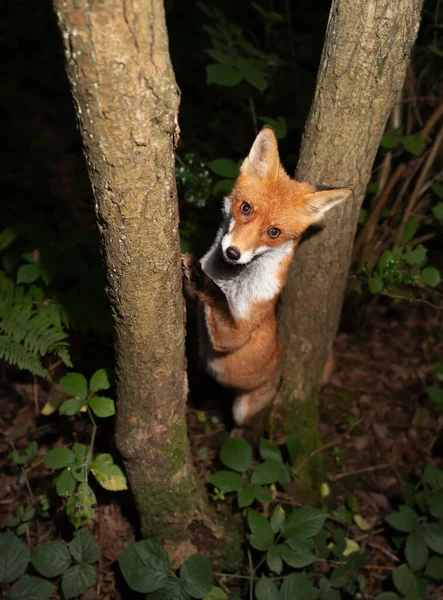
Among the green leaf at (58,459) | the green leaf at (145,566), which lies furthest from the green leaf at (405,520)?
the green leaf at (58,459)

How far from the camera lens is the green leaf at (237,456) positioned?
3.18m

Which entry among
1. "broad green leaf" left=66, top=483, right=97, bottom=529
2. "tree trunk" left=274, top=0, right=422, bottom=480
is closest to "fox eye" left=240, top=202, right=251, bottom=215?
"tree trunk" left=274, top=0, right=422, bottom=480

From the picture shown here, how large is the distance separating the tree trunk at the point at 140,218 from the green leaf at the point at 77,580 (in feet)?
1.51

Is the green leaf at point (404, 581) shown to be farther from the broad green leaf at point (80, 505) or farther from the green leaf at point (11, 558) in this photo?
the green leaf at point (11, 558)

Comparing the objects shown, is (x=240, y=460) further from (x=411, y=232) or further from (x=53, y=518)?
(x=411, y=232)

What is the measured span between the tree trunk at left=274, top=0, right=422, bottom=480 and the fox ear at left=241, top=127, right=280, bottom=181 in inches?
9.1

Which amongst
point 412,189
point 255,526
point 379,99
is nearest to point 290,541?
point 255,526

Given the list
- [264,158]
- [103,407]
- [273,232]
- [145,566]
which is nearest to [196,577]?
[145,566]

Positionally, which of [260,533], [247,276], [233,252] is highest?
[233,252]

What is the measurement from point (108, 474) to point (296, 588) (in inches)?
56.4

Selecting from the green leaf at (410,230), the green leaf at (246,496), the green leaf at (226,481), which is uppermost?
the green leaf at (410,230)

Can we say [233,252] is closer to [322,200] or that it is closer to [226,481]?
[322,200]

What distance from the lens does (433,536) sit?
3320 mm

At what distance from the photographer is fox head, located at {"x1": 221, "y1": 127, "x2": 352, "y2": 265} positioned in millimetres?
2783
